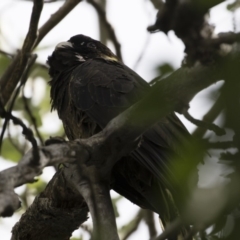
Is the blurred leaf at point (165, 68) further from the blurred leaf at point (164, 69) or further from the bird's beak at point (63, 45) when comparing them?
the bird's beak at point (63, 45)

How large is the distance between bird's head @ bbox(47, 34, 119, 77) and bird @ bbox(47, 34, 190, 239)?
0.07 m

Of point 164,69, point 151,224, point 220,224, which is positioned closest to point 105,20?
point 151,224

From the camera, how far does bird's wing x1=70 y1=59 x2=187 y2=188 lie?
3.75m

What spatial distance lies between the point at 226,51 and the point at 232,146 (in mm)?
618

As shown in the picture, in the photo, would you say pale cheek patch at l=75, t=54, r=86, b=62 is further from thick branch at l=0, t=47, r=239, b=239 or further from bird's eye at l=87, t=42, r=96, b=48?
thick branch at l=0, t=47, r=239, b=239

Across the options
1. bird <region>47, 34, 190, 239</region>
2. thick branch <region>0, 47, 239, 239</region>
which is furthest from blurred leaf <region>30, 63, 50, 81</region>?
thick branch <region>0, 47, 239, 239</region>

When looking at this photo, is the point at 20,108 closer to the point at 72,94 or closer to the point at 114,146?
the point at 72,94

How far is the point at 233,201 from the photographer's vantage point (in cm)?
132

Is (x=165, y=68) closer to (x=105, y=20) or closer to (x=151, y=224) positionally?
(x=151, y=224)

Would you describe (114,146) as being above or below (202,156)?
above

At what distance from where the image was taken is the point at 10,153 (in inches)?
222

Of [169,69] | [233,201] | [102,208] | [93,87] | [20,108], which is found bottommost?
[233,201]

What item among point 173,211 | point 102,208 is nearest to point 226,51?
point 102,208

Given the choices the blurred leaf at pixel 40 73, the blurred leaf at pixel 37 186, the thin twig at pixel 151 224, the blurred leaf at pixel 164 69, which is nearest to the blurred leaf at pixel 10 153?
the blurred leaf at pixel 37 186
